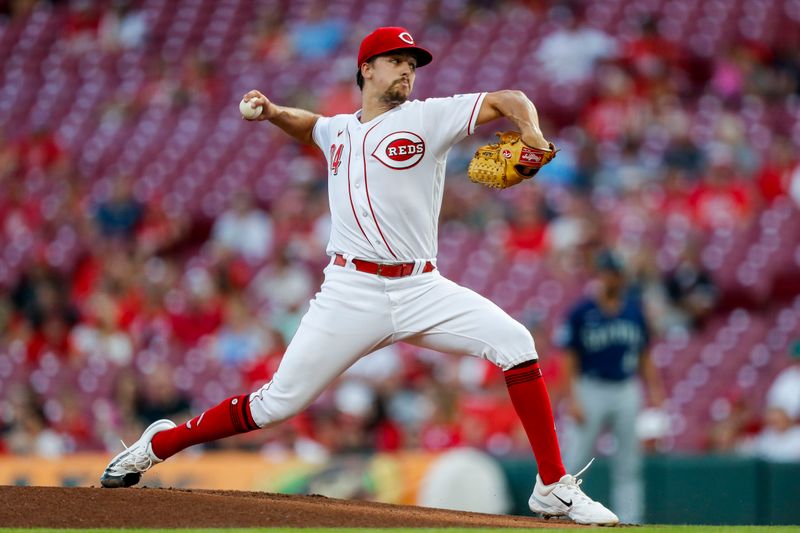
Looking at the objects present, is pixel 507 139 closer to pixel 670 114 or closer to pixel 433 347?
pixel 433 347

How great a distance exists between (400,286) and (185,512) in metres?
1.15

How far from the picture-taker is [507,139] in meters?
4.81

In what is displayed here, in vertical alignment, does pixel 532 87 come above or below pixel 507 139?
above

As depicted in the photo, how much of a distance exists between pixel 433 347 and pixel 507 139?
2.80 feet

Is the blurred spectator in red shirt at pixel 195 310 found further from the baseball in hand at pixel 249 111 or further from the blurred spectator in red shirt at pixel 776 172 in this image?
the baseball in hand at pixel 249 111

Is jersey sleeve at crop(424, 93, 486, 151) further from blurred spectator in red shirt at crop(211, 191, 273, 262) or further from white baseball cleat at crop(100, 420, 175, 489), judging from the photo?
blurred spectator in red shirt at crop(211, 191, 273, 262)

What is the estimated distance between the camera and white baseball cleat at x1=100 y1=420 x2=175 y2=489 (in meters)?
Result: 5.25

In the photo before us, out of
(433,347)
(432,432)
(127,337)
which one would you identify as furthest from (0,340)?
(433,347)

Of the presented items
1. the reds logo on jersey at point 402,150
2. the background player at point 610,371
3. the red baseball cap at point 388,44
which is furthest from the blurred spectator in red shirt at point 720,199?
the reds logo on jersey at point 402,150

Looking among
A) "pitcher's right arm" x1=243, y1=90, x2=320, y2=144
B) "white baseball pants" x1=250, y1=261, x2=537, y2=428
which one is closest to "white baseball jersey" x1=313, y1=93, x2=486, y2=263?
"white baseball pants" x1=250, y1=261, x2=537, y2=428

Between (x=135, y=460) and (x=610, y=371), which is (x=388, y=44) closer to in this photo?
(x=135, y=460)

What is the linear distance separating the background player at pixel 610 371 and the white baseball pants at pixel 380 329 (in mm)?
2869

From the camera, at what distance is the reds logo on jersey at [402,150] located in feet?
15.8

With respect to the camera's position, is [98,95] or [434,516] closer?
[434,516]
